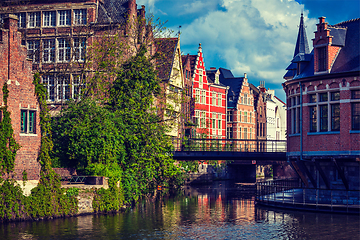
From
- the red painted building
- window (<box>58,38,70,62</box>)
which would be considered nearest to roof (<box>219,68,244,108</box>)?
the red painted building

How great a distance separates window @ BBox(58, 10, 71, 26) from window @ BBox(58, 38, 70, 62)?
1.71 metres

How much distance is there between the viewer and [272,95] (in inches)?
4498

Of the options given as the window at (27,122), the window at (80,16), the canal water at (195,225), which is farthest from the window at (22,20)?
the canal water at (195,225)

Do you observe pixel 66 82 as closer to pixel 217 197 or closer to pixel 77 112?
pixel 77 112

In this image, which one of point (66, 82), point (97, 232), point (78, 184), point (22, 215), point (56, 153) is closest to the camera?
point (97, 232)

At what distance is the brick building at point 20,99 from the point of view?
2767 cm

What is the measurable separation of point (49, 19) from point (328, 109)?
26.8m

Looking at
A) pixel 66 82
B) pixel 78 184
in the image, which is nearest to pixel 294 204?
pixel 78 184

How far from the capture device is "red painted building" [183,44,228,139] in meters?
70.9

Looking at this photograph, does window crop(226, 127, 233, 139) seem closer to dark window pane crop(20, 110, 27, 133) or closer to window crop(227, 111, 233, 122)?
window crop(227, 111, 233, 122)

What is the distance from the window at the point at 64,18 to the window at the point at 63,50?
67.3 inches

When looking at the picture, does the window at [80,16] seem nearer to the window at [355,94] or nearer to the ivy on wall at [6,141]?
the ivy on wall at [6,141]

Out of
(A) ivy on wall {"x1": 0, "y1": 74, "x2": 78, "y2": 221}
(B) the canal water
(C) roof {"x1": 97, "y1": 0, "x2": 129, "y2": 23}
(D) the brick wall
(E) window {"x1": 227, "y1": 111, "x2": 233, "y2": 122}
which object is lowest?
(B) the canal water

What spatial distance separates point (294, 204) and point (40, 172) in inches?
605
